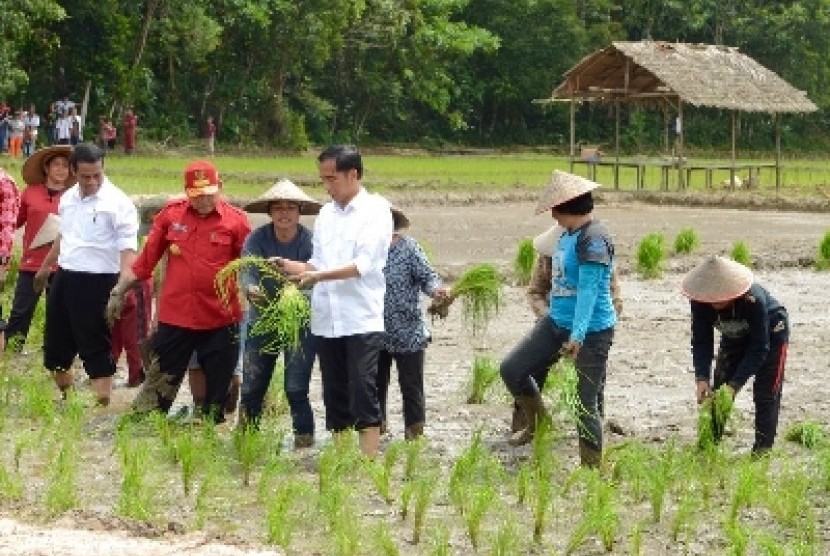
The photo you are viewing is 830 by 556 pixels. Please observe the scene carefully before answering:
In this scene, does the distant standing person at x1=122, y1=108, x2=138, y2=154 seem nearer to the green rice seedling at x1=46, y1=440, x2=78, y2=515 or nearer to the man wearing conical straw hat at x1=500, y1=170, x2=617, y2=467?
the green rice seedling at x1=46, y1=440, x2=78, y2=515

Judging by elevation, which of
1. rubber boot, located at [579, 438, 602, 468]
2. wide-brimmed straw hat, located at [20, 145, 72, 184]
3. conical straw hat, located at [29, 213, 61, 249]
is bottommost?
rubber boot, located at [579, 438, 602, 468]

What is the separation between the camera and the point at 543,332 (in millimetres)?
8000

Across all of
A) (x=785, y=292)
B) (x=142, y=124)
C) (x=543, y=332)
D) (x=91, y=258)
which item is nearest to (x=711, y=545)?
(x=543, y=332)

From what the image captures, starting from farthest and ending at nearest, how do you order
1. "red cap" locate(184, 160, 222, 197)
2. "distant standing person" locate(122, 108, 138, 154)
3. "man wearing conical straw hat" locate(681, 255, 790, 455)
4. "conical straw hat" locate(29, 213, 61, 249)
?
"distant standing person" locate(122, 108, 138, 154), "conical straw hat" locate(29, 213, 61, 249), "red cap" locate(184, 160, 222, 197), "man wearing conical straw hat" locate(681, 255, 790, 455)

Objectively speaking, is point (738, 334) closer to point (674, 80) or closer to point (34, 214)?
point (34, 214)

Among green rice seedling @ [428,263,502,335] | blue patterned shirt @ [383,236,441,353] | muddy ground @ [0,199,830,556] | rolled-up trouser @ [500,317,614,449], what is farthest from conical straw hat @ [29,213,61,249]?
rolled-up trouser @ [500,317,614,449]

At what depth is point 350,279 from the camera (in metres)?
7.78

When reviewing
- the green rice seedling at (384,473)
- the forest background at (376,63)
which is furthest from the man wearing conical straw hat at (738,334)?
the forest background at (376,63)

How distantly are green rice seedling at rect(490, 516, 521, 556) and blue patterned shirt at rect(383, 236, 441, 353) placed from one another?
203 cm

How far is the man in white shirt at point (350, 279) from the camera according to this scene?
7.70 m

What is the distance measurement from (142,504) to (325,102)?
40160 millimetres

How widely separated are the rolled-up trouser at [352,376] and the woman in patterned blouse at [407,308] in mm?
341

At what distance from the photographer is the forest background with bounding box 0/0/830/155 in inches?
1594

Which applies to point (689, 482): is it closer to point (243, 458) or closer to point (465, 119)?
point (243, 458)
